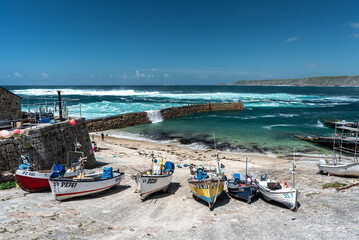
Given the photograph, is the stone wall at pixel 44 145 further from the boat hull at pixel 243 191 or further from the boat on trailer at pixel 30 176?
the boat hull at pixel 243 191

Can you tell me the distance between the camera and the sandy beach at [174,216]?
8.06 metres

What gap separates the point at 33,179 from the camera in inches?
418

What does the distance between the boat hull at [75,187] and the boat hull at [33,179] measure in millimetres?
918

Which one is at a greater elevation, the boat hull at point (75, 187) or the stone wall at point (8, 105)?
the stone wall at point (8, 105)

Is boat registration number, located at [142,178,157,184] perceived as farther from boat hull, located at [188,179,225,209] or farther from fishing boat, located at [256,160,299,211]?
fishing boat, located at [256,160,299,211]

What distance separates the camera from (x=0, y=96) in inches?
534

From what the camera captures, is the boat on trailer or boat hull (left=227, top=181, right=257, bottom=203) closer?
the boat on trailer

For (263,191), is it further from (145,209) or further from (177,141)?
(177,141)

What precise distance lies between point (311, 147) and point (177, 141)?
48.9 ft

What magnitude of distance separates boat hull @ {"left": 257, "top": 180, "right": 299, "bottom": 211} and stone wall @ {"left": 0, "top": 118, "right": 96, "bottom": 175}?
11.5m

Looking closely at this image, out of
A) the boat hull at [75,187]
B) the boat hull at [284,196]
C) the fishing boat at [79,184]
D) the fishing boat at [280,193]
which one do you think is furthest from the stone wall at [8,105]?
the boat hull at [284,196]

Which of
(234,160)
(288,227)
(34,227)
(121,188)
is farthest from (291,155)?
(34,227)

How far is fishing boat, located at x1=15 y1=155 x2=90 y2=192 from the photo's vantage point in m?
10.3

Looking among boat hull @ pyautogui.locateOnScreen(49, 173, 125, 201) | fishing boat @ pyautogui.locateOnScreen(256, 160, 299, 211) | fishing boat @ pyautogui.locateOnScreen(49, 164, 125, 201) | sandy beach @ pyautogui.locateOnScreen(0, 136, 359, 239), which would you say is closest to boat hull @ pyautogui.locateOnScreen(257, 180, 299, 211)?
fishing boat @ pyautogui.locateOnScreen(256, 160, 299, 211)
